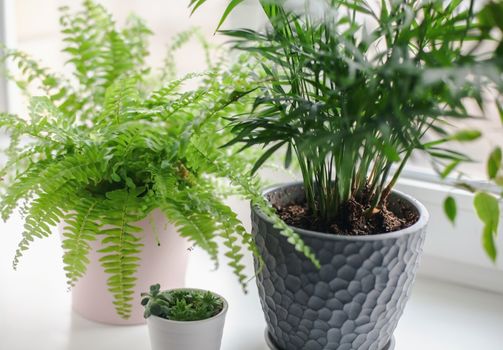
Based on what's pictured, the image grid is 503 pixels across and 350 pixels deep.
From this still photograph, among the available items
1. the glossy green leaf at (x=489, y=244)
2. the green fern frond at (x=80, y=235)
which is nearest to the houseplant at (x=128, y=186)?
the green fern frond at (x=80, y=235)

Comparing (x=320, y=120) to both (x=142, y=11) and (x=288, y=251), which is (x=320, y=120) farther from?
(x=142, y=11)

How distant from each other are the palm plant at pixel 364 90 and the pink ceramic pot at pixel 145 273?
8.8 inches

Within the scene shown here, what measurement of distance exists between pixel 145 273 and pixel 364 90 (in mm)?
473

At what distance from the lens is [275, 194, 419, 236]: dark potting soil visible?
868mm

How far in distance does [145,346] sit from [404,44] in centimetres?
61

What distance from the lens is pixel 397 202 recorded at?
37.8 inches

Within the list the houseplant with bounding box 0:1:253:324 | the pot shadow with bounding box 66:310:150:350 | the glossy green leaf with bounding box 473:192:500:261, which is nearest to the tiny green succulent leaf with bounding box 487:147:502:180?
the glossy green leaf with bounding box 473:192:500:261

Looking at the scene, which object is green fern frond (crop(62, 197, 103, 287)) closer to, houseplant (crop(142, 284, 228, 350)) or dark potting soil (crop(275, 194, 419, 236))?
houseplant (crop(142, 284, 228, 350))

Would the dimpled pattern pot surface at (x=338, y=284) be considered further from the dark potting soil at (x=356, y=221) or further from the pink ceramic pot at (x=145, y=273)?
the pink ceramic pot at (x=145, y=273)

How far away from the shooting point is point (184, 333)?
875 millimetres

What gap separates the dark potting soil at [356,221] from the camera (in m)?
0.87

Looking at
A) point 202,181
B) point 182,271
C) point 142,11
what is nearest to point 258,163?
point 202,181

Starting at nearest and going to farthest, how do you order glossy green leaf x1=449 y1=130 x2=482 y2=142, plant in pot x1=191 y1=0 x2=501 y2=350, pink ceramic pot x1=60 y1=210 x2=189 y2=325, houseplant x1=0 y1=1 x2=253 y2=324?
glossy green leaf x1=449 y1=130 x2=482 y2=142 < plant in pot x1=191 y1=0 x2=501 y2=350 < houseplant x1=0 y1=1 x2=253 y2=324 < pink ceramic pot x1=60 y1=210 x2=189 y2=325

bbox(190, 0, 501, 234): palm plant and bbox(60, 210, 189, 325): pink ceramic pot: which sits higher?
bbox(190, 0, 501, 234): palm plant
